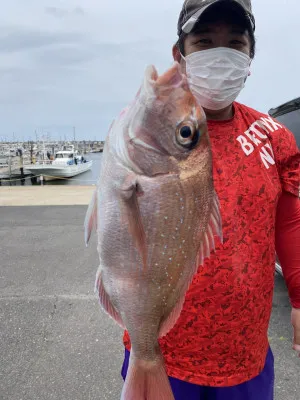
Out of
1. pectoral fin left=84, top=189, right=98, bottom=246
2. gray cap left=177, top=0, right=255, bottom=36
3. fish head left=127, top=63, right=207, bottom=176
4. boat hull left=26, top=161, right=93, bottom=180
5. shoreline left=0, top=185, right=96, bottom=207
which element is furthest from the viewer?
boat hull left=26, top=161, right=93, bottom=180

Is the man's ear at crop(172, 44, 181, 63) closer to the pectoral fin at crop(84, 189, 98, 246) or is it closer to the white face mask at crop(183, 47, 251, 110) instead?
the white face mask at crop(183, 47, 251, 110)

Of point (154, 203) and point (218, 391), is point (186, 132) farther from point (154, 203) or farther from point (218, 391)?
point (218, 391)

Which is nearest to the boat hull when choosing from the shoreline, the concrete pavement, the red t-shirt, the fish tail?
the shoreline

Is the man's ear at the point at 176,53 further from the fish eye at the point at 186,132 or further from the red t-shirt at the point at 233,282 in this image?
the fish eye at the point at 186,132

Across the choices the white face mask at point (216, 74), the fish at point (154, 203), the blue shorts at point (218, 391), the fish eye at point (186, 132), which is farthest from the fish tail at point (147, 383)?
the white face mask at point (216, 74)

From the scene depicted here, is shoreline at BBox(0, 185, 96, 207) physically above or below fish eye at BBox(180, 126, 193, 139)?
below

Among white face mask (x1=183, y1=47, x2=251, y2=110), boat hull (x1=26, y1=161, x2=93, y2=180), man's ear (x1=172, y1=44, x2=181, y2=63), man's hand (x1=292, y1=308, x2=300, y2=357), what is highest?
man's ear (x1=172, y1=44, x2=181, y2=63)

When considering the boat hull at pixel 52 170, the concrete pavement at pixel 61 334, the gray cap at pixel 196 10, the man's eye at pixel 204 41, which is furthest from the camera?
the boat hull at pixel 52 170

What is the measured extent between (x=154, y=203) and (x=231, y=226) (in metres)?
0.45

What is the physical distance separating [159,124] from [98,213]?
0.38 m

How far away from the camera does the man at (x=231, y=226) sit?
1472mm

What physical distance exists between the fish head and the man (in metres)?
0.41

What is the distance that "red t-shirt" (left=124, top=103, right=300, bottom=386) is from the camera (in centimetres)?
147

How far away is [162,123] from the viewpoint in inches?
45.7
